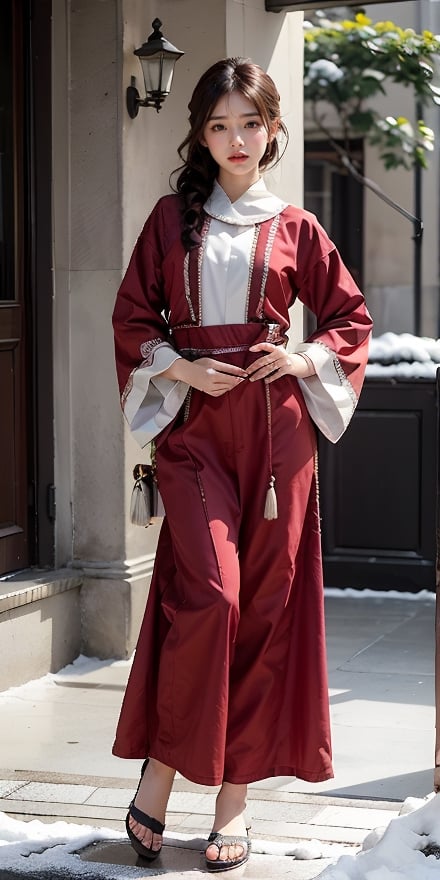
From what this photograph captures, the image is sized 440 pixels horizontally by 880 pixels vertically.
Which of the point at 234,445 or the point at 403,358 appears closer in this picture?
the point at 234,445

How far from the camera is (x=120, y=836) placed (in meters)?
3.45

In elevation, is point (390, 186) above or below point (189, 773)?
above

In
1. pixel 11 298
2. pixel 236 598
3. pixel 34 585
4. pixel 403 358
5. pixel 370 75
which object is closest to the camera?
pixel 236 598

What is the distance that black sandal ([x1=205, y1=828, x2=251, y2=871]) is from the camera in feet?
10.6

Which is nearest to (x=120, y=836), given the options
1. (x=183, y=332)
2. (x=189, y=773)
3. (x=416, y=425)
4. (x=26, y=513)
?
(x=189, y=773)

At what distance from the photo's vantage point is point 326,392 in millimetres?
3381

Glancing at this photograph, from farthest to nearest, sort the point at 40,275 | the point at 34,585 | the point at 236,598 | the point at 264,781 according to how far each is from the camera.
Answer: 1. the point at 40,275
2. the point at 34,585
3. the point at 264,781
4. the point at 236,598

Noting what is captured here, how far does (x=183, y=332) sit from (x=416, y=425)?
3794 millimetres

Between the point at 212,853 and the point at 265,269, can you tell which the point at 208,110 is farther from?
the point at 212,853

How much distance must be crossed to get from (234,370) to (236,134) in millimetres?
547

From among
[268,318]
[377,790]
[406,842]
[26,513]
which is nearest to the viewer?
[406,842]

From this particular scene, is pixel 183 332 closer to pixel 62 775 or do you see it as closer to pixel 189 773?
pixel 189 773

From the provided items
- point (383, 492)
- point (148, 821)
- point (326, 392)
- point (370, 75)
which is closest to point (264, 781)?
point (148, 821)

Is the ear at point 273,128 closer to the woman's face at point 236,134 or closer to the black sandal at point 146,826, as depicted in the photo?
the woman's face at point 236,134
